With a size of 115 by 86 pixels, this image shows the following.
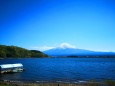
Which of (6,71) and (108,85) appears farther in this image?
(6,71)

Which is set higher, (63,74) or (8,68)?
(8,68)

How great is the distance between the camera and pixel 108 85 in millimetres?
24297

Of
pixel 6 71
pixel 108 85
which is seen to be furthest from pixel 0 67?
pixel 108 85

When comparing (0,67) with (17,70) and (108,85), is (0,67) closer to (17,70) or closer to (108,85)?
(17,70)

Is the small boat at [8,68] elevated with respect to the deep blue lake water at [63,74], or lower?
elevated

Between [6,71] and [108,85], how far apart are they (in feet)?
171

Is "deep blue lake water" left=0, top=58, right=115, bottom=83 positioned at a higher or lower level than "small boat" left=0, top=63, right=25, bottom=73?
lower

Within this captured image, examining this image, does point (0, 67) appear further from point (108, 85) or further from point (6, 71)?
point (108, 85)

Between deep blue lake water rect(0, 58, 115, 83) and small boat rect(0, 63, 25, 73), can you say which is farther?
small boat rect(0, 63, 25, 73)

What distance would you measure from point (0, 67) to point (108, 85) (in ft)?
171

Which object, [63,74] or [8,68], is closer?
[63,74]

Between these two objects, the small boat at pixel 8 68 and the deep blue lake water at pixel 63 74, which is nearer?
the deep blue lake water at pixel 63 74

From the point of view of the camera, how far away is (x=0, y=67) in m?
67.5

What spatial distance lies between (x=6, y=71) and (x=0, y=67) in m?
2.82
